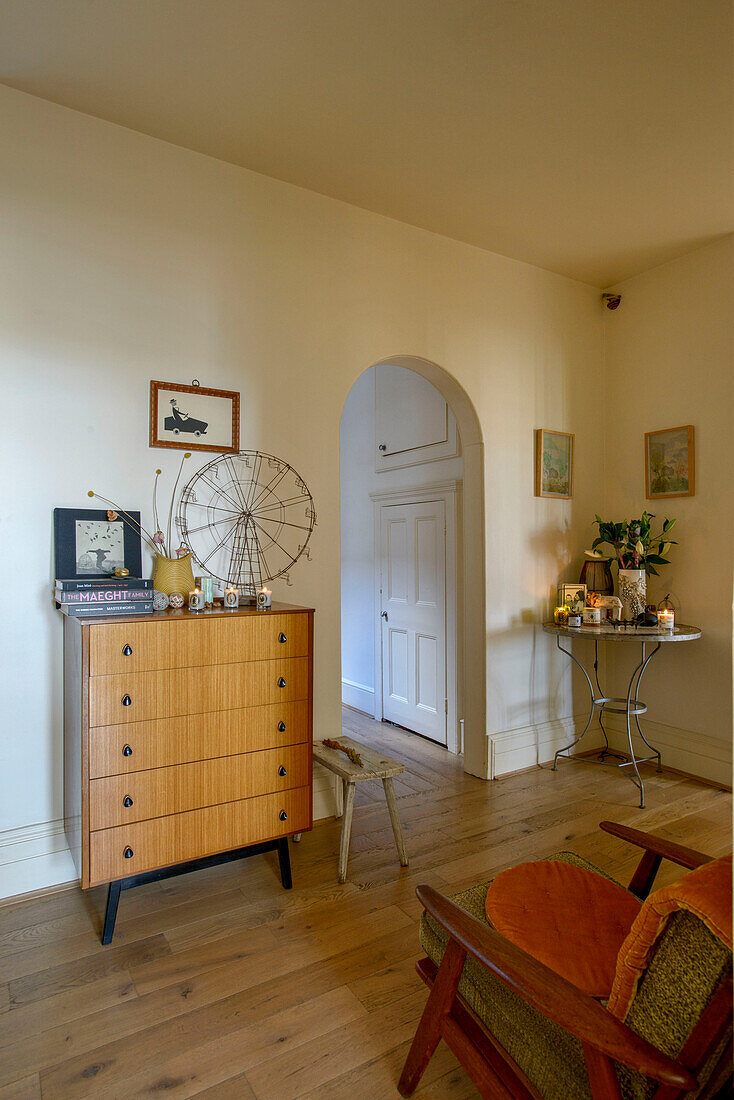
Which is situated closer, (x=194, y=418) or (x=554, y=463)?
(x=194, y=418)

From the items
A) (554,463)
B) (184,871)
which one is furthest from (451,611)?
(184,871)

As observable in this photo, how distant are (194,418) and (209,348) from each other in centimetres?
34

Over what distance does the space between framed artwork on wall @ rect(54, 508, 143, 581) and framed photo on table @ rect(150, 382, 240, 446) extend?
1.25 ft

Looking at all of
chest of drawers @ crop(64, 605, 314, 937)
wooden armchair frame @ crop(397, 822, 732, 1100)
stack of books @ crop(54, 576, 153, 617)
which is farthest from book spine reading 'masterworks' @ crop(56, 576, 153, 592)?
wooden armchair frame @ crop(397, 822, 732, 1100)

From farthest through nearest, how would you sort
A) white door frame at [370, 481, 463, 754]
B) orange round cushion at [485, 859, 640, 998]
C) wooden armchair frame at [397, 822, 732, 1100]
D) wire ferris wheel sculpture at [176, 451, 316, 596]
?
white door frame at [370, 481, 463, 754] → wire ferris wheel sculpture at [176, 451, 316, 596] → orange round cushion at [485, 859, 640, 998] → wooden armchair frame at [397, 822, 732, 1100]

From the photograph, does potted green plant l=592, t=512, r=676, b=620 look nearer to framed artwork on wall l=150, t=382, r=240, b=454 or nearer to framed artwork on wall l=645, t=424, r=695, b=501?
framed artwork on wall l=645, t=424, r=695, b=501

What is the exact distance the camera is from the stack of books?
87.6 inches

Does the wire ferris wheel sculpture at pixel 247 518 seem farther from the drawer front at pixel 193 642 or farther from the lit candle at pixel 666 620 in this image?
the lit candle at pixel 666 620

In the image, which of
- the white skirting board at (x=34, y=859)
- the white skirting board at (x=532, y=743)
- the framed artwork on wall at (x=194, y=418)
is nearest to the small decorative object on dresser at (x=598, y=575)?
the white skirting board at (x=532, y=743)

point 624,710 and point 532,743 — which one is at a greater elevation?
point 624,710

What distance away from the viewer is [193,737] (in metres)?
2.24

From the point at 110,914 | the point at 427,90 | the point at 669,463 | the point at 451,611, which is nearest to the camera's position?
the point at 110,914

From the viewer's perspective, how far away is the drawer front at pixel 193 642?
2.06 metres

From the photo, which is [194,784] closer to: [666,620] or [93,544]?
[93,544]
